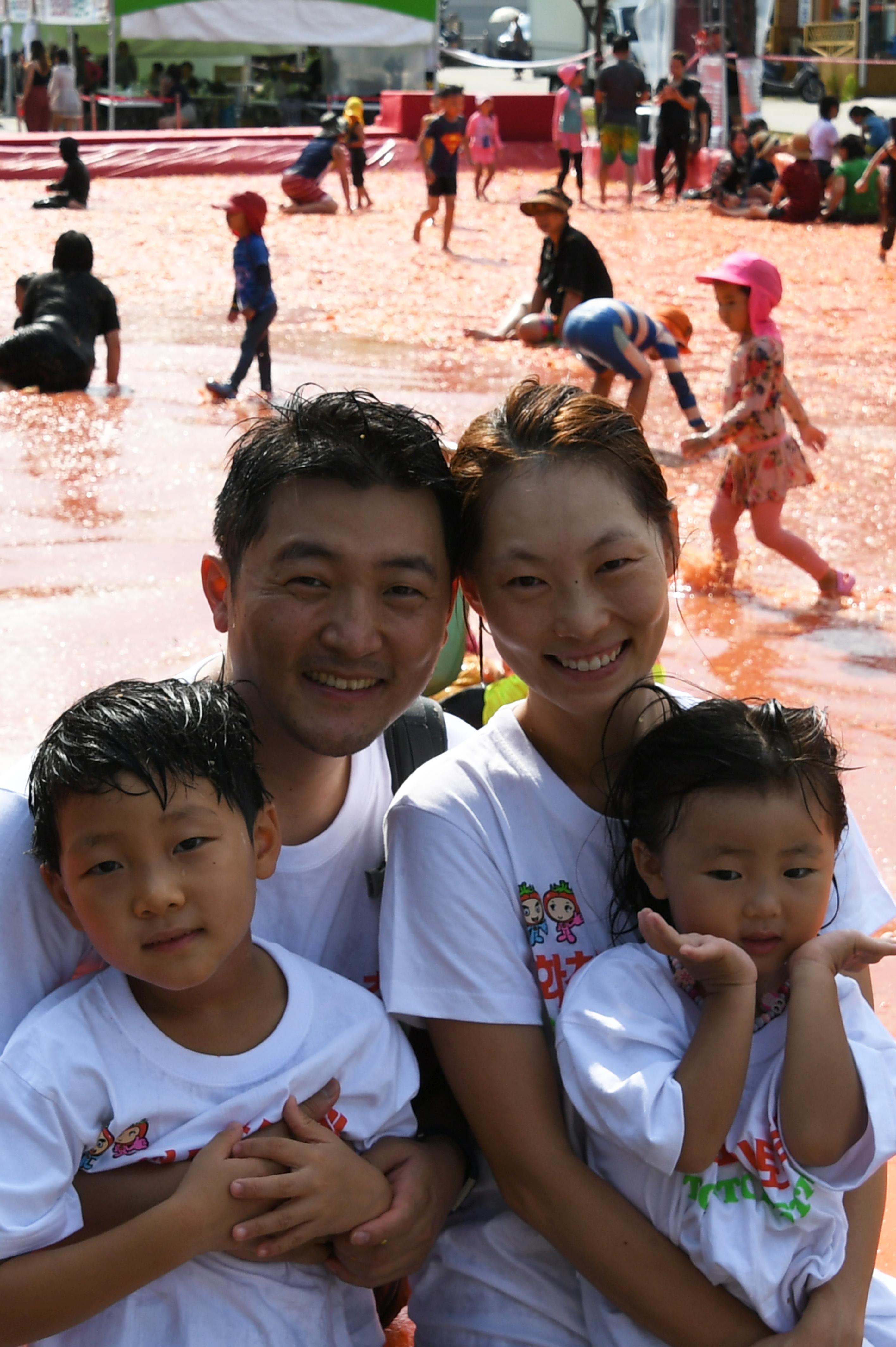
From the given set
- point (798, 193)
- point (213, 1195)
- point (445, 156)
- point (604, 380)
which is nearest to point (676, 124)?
point (798, 193)

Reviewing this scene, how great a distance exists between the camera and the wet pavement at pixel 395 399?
6461 mm

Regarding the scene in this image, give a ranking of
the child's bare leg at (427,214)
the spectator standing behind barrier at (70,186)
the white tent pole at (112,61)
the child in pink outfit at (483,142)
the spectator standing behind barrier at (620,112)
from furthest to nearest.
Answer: the white tent pole at (112,61), the child in pink outfit at (483,142), the spectator standing behind barrier at (620,112), the spectator standing behind barrier at (70,186), the child's bare leg at (427,214)

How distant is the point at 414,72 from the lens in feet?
100

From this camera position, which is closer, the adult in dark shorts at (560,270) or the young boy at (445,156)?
the adult in dark shorts at (560,270)

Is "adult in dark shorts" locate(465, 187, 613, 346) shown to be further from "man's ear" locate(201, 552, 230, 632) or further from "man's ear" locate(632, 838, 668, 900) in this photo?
"man's ear" locate(632, 838, 668, 900)

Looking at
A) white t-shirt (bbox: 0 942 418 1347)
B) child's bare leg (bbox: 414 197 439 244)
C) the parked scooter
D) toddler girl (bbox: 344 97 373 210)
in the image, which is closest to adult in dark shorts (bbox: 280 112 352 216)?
toddler girl (bbox: 344 97 373 210)

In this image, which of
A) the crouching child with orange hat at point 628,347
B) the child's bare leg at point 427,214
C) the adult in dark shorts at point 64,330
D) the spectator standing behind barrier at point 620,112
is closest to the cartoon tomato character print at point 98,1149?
the crouching child with orange hat at point 628,347

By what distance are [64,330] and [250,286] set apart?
1.51 meters

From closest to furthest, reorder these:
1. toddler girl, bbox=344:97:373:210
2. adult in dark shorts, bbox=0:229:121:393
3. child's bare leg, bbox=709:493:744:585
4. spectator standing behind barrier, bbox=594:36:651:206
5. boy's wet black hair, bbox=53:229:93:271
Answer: child's bare leg, bbox=709:493:744:585, adult in dark shorts, bbox=0:229:121:393, boy's wet black hair, bbox=53:229:93:271, toddler girl, bbox=344:97:373:210, spectator standing behind barrier, bbox=594:36:651:206

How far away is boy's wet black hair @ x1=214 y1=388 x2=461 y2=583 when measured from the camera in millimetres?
2127

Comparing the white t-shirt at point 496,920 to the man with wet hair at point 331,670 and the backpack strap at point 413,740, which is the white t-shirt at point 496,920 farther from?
the backpack strap at point 413,740

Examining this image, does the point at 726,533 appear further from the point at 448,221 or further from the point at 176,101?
the point at 176,101

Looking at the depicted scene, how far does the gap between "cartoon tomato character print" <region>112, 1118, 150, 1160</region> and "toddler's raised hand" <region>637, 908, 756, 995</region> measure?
685 millimetres

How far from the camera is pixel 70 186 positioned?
20.6 meters
